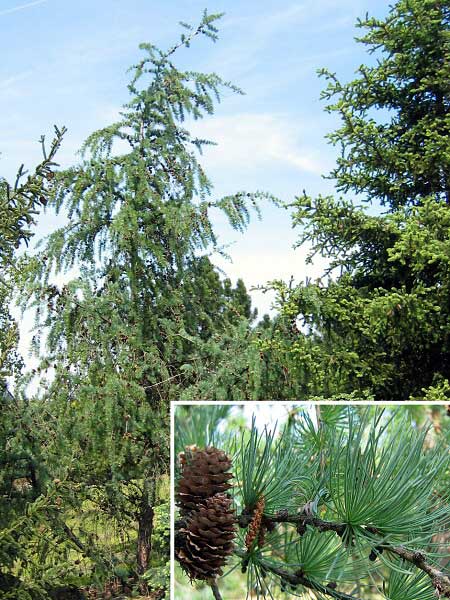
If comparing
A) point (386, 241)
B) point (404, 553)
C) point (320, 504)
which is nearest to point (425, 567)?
point (404, 553)

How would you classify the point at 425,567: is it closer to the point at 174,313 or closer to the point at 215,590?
the point at 215,590

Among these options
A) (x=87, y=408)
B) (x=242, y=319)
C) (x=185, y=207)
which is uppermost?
(x=185, y=207)

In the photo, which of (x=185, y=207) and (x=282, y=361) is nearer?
(x=282, y=361)

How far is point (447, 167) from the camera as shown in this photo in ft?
15.5

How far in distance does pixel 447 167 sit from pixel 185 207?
1.89 metres

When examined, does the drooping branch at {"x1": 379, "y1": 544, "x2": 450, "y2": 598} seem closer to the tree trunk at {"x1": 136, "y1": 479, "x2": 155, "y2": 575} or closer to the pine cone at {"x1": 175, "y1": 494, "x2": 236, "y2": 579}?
the pine cone at {"x1": 175, "y1": 494, "x2": 236, "y2": 579}

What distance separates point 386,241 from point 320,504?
136 inches

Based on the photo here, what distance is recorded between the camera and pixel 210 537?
1.48 metres

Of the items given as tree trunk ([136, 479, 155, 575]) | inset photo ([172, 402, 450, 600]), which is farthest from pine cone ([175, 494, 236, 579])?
tree trunk ([136, 479, 155, 575])

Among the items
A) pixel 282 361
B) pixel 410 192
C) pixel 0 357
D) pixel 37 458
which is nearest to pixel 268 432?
pixel 0 357

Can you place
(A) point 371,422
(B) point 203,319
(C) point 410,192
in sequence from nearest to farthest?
(A) point 371,422 < (C) point 410,192 < (B) point 203,319

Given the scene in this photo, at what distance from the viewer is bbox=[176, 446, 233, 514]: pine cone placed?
148cm

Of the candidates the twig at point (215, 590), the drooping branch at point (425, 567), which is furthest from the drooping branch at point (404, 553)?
the twig at point (215, 590)

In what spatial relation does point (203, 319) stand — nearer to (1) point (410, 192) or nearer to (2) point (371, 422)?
(1) point (410, 192)
